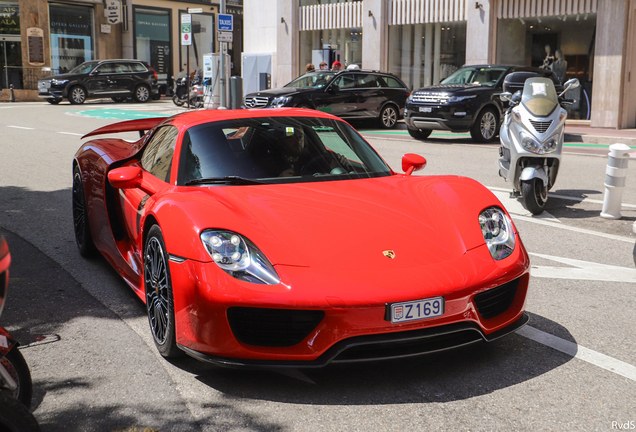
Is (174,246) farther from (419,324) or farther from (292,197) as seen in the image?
(419,324)

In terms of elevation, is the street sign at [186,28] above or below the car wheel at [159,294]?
above

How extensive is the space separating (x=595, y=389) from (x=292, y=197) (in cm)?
176

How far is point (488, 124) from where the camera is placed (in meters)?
15.8

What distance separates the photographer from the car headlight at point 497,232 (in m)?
3.62

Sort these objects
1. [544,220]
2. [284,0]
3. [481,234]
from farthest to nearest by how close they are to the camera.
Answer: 1. [284,0]
2. [544,220]
3. [481,234]

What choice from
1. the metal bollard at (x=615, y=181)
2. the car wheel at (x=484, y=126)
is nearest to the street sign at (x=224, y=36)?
the car wheel at (x=484, y=126)

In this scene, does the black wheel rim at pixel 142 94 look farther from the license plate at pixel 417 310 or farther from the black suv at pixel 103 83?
the license plate at pixel 417 310

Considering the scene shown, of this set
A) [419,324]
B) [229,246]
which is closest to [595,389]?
[419,324]

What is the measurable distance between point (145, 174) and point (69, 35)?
120 feet

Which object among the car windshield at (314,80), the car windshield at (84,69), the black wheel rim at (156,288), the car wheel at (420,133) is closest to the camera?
the black wheel rim at (156,288)

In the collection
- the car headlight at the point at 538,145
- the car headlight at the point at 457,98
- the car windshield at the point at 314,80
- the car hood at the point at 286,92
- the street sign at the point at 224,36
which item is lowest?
the car headlight at the point at 538,145

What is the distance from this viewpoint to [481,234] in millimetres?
3658

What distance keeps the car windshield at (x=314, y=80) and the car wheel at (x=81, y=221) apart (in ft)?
44.0

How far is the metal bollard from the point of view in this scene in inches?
297
